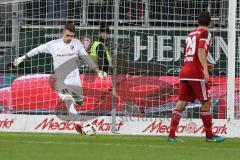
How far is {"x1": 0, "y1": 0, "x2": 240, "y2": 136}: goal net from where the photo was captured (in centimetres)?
1641

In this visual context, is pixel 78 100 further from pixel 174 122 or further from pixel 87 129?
pixel 174 122

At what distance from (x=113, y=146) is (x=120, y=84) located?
17.8 ft

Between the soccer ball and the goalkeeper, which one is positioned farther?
the goalkeeper

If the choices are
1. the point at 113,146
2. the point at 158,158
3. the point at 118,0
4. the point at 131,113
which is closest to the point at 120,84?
the point at 131,113

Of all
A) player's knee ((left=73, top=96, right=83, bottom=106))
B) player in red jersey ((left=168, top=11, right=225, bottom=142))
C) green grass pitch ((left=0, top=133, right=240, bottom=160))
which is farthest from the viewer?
player's knee ((left=73, top=96, right=83, bottom=106))

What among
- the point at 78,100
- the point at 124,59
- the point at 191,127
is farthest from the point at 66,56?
the point at 191,127

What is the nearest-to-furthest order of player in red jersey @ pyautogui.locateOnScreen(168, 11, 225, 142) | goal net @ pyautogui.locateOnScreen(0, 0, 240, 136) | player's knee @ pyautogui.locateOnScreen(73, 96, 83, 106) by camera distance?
player in red jersey @ pyautogui.locateOnScreen(168, 11, 225, 142), player's knee @ pyautogui.locateOnScreen(73, 96, 83, 106), goal net @ pyautogui.locateOnScreen(0, 0, 240, 136)

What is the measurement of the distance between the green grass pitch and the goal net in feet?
12.4

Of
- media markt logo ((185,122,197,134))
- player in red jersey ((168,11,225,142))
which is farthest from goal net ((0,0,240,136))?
player in red jersey ((168,11,225,142))

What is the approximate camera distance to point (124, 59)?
17.0 m

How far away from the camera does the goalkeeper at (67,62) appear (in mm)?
14695

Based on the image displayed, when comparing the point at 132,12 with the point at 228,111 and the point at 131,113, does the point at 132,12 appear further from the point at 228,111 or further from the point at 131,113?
the point at 228,111

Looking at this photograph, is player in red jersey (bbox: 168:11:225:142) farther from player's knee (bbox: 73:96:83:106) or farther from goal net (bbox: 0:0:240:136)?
player's knee (bbox: 73:96:83:106)

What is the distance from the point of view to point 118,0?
17125 millimetres
